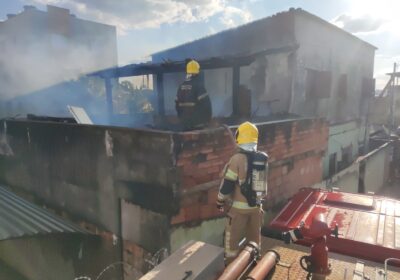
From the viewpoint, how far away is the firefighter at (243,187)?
10.5 feet

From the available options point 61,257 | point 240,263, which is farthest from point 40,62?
point 240,263

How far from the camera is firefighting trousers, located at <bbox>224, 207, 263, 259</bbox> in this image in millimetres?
3393

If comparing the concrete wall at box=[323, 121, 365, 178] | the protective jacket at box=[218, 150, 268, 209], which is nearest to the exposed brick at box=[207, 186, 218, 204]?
the protective jacket at box=[218, 150, 268, 209]

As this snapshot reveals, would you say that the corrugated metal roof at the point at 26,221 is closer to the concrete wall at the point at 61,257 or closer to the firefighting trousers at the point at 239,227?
the concrete wall at the point at 61,257

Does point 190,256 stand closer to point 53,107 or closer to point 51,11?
point 53,107

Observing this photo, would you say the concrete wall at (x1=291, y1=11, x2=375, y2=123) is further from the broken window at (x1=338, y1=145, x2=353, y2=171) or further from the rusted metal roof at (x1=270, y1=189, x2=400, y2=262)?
the rusted metal roof at (x1=270, y1=189, x2=400, y2=262)

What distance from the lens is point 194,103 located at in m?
4.71

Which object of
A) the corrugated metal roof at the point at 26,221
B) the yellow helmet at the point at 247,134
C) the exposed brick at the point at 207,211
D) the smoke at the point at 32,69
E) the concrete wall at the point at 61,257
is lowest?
the concrete wall at the point at 61,257

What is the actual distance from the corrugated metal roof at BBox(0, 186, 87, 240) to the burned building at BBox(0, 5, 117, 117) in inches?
351

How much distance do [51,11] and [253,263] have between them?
17742 mm

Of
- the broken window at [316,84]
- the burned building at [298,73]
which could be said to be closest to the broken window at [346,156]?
the burned building at [298,73]

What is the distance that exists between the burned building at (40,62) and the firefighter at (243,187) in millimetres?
12636

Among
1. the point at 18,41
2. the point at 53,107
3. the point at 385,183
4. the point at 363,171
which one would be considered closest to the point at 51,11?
the point at 18,41

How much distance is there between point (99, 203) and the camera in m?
4.35
